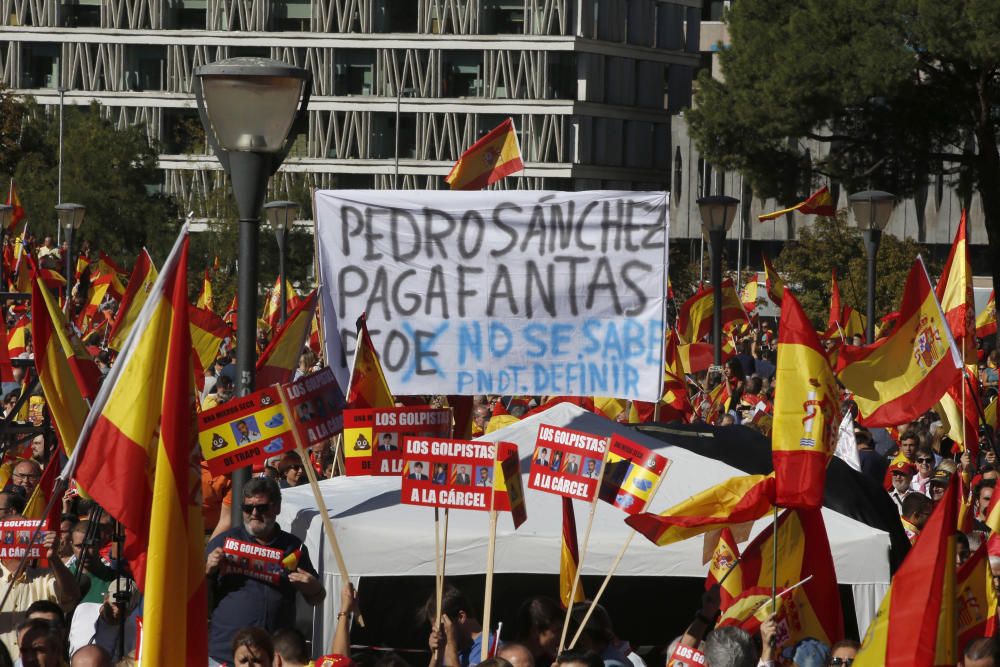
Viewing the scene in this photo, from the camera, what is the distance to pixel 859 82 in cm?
3253

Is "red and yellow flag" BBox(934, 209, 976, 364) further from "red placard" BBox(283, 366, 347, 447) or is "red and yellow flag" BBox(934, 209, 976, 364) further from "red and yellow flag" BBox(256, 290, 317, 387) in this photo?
"red placard" BBox(283, 366, 347, 447)

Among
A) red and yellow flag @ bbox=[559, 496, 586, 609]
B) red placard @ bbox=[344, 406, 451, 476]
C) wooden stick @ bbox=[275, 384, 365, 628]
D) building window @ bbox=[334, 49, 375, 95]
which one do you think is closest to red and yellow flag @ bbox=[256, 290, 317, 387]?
red placard @ bbox=[344, 406, 451, 476]

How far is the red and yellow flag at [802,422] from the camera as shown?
892cm

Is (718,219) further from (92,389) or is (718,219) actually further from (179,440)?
(179,440)

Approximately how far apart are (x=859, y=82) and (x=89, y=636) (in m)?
25.5

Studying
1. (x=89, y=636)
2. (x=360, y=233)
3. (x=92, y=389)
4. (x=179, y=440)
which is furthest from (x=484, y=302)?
(x=179, y=440)

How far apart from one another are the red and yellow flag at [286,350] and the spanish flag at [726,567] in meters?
4.48

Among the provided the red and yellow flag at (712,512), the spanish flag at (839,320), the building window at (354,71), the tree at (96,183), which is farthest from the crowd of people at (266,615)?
the building window at (354,71)

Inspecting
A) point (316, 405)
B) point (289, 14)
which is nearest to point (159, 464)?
point (316, 405)

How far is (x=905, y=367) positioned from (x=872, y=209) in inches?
264

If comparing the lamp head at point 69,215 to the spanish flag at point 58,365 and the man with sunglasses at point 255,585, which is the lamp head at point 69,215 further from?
the man with sunglasses at point 255,585

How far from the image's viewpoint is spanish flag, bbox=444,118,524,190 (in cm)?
1766

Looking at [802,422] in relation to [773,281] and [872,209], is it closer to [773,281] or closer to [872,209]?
[872,209]

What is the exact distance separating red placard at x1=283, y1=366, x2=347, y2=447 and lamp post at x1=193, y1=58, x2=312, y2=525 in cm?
61
